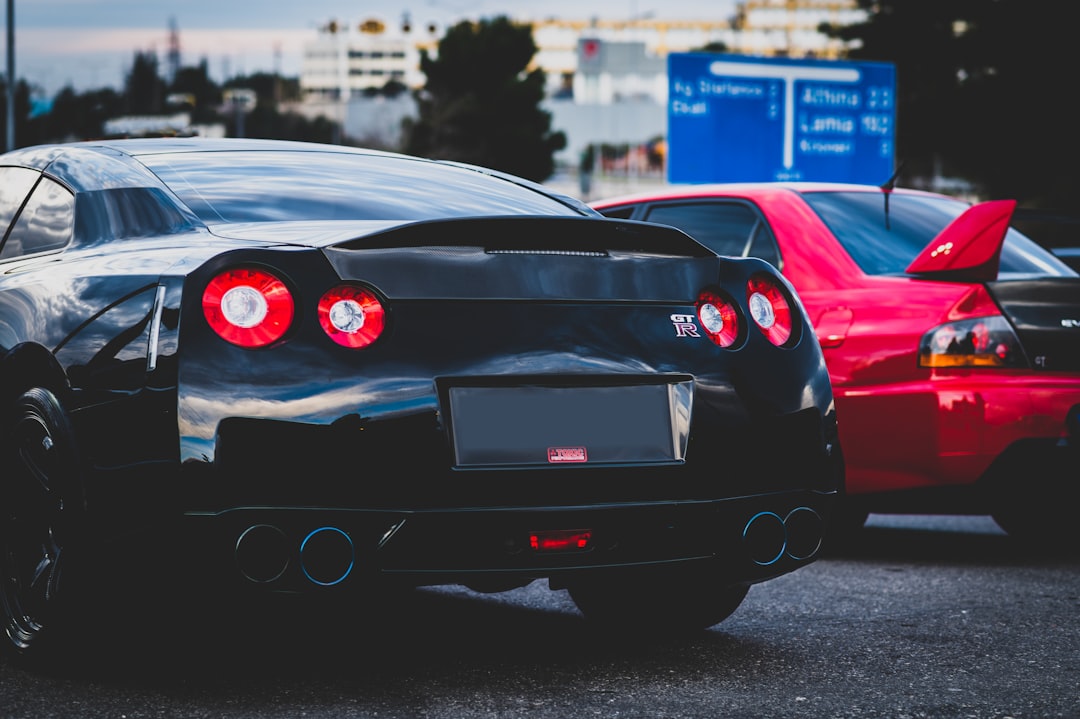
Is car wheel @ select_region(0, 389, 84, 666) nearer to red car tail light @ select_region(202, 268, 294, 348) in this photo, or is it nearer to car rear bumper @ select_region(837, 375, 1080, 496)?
red car tail light @ select_region(202, 268, 294, 348)

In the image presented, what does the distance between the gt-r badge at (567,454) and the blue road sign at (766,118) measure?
14.4 meters

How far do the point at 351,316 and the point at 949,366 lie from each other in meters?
2.98

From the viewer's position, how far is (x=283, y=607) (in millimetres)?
3418

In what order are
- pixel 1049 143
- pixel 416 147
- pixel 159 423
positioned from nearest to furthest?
pixel 159 423 → pixel 1049 143 → pixel 416 147

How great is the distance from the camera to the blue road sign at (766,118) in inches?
715

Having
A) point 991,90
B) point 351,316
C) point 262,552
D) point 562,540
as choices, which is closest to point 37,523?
point 262,552

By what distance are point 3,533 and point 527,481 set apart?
4.90ft

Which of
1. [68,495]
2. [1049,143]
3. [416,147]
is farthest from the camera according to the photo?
[416,147]

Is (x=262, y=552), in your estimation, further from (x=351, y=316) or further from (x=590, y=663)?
(x=590, y=663)

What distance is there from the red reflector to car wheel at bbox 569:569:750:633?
2.53ft

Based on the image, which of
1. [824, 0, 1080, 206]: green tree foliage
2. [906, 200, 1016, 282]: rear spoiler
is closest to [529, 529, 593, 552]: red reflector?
[906, 200, 1016, 282]: rear spoiler

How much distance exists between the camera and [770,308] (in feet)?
13.2

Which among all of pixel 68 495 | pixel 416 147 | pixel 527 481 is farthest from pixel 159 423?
pixel 416 147

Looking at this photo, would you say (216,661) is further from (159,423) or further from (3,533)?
(159,423)
